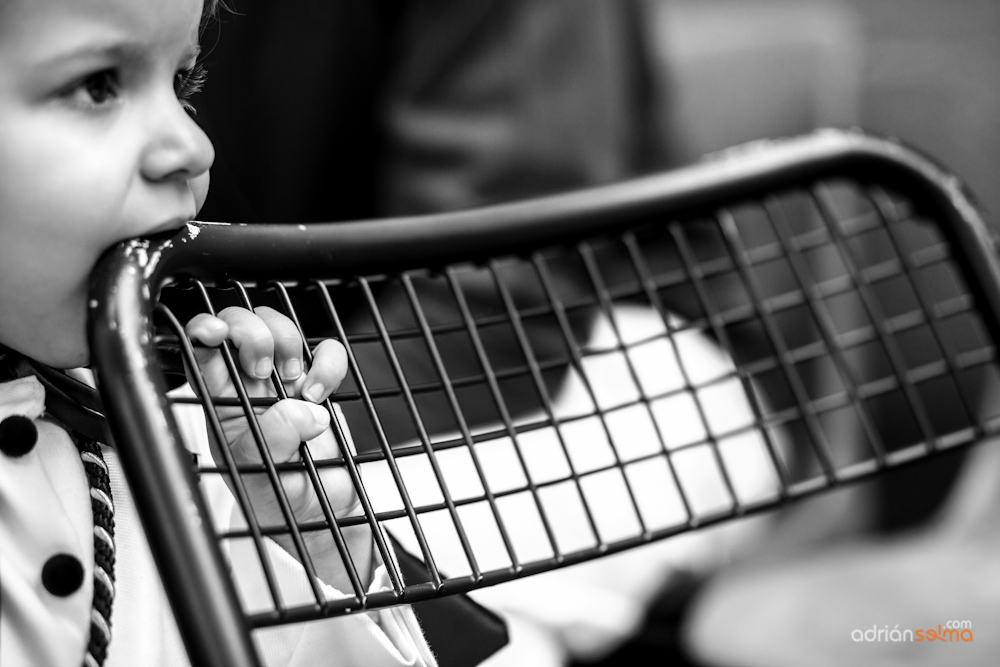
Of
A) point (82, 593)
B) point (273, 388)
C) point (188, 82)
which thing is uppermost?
point (188, 82)

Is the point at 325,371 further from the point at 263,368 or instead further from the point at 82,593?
the point at 82,593

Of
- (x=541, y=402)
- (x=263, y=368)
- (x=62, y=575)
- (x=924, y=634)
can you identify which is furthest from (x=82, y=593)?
(x=924, y=634)

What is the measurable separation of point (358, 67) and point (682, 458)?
511mm

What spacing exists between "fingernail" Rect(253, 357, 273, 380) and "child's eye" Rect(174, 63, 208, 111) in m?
0.11

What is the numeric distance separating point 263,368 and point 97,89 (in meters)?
0.11

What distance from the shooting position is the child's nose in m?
0.34

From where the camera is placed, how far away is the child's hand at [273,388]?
0.34 metres

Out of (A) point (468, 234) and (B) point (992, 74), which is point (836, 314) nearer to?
(B) point (992, 74)

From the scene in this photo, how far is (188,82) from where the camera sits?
1.27ft

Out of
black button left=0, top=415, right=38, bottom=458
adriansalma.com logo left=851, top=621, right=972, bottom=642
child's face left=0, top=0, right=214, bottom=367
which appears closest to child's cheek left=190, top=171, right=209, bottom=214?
child's face left=0, top=0, right=214, bottom=367

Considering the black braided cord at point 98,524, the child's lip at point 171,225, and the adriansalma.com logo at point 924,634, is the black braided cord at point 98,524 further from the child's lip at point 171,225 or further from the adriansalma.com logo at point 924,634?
the adriansalma.com logo at point 924,634

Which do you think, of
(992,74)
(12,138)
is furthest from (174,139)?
(992,74)

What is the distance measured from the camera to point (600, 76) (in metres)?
1.17

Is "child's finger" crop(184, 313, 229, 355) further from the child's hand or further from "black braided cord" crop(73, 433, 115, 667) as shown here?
"black braided cord" crop(73, 433, 115, 667)
